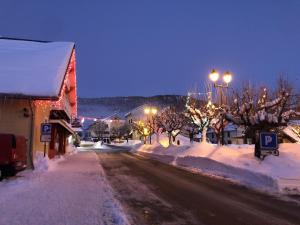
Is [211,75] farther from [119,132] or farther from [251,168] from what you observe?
[119,132]

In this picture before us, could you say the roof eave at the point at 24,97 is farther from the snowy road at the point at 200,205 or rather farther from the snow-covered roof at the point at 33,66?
the snowy road at the point at 200,205

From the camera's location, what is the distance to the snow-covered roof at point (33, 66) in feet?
75.5

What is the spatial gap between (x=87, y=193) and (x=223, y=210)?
4709 millimetres

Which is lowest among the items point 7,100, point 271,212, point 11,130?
point 271,212

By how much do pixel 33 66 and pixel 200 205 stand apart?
1792 cm

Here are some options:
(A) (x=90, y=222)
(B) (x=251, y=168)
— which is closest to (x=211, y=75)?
(B) (x=251, y=168)

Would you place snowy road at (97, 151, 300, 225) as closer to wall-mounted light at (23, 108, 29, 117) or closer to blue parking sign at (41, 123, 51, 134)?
blue parking sign at (41, 123, 51, 134)

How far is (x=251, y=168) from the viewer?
20078 millimetres

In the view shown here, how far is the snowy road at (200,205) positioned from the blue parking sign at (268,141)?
413 cm

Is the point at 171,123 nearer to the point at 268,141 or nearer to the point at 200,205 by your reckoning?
the point at 268,141

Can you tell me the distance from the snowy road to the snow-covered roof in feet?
26.5

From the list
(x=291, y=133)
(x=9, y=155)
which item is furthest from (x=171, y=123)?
(x=9, y=155)

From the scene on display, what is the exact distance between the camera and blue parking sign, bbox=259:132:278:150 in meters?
20.8

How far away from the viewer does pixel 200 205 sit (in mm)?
12172
